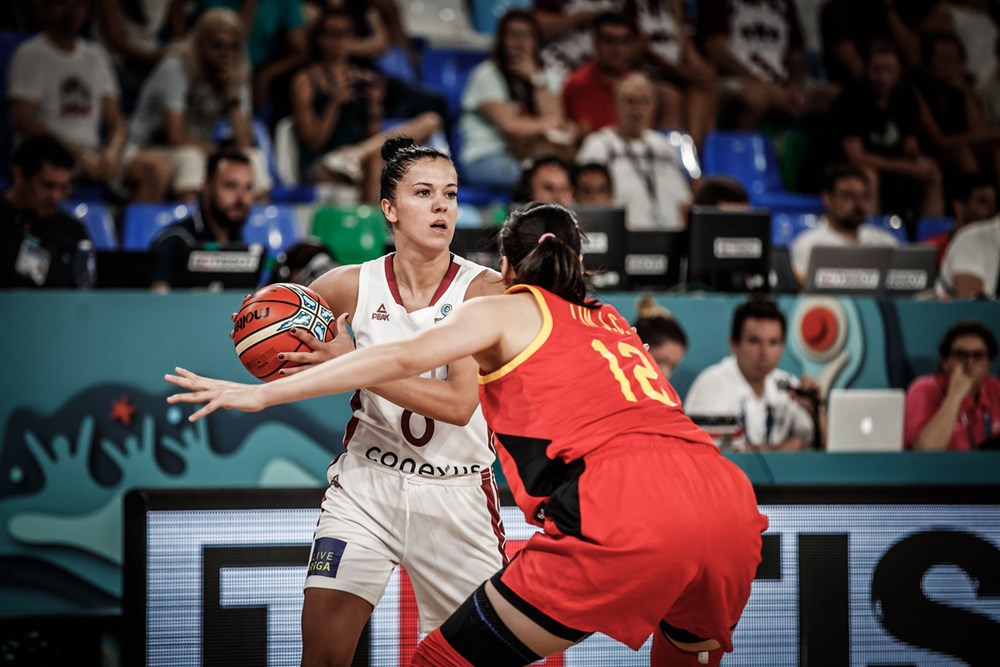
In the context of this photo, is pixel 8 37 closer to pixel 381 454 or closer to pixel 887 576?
pixel 381 454

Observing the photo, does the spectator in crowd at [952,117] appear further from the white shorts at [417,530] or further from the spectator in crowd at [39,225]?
the white shorts at [417,530]

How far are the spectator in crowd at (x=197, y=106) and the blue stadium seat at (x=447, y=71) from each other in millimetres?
1939

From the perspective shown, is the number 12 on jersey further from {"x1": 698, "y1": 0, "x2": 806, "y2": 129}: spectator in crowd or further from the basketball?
{"x1": 698, "y1": 0, "x2": 806, "y2": 129}: spectator in crowd

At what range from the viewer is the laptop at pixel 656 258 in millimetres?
6387

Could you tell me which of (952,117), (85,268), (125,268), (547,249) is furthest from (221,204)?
(952,117)

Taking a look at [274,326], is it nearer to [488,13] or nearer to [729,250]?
[729,250]

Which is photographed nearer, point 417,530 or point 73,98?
point 417,530

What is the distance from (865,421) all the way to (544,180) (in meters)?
2.22

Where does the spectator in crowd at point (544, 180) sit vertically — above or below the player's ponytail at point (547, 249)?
above

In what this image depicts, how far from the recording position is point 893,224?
8.88 meters

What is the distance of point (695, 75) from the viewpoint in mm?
10055

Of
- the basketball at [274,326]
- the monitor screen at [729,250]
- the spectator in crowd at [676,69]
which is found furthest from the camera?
the spectator in crowd at [676,69]

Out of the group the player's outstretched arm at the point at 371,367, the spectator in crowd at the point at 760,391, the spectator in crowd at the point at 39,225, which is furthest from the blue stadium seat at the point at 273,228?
the player's outstretched arm at the point at 371,367

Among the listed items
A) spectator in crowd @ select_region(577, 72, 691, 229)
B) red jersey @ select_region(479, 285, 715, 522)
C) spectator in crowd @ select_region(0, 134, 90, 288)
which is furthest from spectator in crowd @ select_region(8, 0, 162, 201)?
red jersey @ select_region(479, 285, 715, 522)
